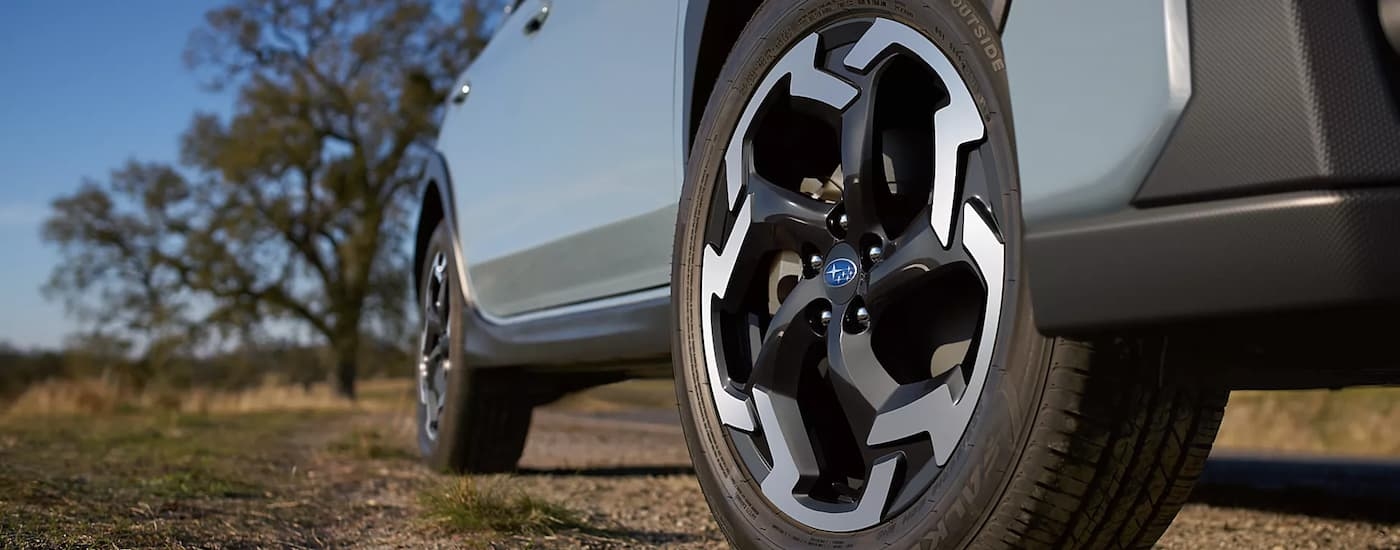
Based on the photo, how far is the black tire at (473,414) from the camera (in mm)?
4160

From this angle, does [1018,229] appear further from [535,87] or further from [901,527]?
[535,87]

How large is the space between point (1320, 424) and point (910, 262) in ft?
30.9

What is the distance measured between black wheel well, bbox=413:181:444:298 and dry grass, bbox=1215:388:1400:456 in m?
6.57

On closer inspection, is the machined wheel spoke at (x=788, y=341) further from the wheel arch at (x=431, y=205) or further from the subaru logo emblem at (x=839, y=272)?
the wheel arch at (x=431, y=205)

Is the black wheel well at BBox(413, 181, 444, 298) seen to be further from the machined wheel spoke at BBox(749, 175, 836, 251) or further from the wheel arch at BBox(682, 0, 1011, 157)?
the machined wheel spoke at BBox(749, 175, 836, 251)

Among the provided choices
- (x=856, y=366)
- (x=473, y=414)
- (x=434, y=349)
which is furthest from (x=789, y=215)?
(x=434, y=349)

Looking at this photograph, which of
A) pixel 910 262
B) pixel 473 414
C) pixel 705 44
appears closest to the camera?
pixel 910 262

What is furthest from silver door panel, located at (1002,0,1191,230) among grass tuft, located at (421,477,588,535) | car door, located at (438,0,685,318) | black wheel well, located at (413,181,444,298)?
black wheel well, located at (413,181,444,298)

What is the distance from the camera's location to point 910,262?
177 cm

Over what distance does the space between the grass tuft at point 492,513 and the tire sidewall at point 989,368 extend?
57cm

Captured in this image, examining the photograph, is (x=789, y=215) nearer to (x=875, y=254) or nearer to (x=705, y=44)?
(x=875, y=254)

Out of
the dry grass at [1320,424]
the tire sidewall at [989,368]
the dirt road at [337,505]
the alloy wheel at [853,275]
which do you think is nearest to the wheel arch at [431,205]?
the dirt road at [337,505]

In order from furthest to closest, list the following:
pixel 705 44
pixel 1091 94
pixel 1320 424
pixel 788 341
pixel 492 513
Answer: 1. pixel 1320 424
2. pixel 492 513
3. pixel 705 44
4. pixel 788 341
5. pixel 1091 94

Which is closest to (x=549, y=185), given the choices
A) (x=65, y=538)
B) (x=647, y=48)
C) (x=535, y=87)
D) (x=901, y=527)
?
(x=535, y=87)
